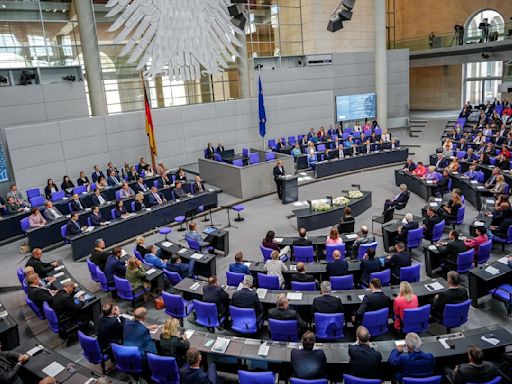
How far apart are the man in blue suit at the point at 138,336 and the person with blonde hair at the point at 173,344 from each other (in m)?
0.26

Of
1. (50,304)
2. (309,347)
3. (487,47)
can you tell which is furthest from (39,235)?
(487,47)

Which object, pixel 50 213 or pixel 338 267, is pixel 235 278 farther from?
pixel 50 213

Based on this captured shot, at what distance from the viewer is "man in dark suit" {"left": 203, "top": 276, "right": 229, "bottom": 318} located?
7.33 meters

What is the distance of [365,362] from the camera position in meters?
5.33

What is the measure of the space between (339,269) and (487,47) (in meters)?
21.5

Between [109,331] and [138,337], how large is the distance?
0.58 m

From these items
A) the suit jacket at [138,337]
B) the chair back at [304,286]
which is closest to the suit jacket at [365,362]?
the chair back at [304,286]

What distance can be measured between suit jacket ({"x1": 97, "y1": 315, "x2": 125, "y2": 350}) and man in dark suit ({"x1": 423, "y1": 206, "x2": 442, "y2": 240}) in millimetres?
7397

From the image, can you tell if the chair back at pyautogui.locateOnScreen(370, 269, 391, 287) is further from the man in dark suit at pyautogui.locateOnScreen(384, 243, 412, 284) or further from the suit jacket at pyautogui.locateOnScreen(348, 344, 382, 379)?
the suit jacket at pyautogui.locateOnScreen(348, 344, 382, 379)

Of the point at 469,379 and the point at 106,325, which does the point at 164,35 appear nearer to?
the point at 106,325

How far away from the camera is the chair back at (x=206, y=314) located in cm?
720

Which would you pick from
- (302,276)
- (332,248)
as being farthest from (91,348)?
(332,248)

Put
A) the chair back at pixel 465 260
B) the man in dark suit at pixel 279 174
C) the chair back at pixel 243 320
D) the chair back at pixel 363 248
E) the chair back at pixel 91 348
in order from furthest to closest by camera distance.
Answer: the man in dark suit at pixel 279 174, the chair back at pixel 363 248, the chair back at pixel 465 260, the chair back at pixel 243 320, the chair back at pixel 91 348

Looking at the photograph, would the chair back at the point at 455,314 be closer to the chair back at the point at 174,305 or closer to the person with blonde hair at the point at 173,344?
the person with blonde hair at the point at 173,344
